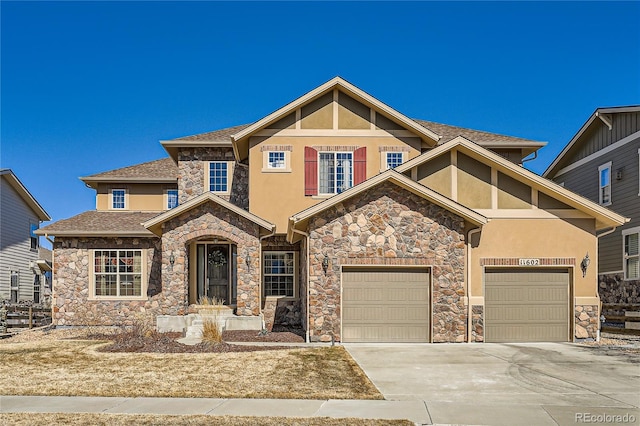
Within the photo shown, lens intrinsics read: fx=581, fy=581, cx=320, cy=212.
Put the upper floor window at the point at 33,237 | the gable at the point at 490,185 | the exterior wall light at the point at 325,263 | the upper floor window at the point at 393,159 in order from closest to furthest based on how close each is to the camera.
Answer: the exterior wall light at the point at 325,263
the gable at the point at 490,185
the upper floor window at the point at 393,159
the upper floor window at the point at 33,237

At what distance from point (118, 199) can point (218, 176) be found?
4959 millimetres

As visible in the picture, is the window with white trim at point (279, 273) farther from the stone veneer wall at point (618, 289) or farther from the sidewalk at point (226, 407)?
the stone veneer wall at point (618, 289)

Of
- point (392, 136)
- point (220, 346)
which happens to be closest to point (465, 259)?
point (392, 136)

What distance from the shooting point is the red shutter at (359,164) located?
20.9 metres

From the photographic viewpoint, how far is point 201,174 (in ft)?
75.7

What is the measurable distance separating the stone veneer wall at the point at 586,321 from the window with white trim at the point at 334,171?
8574 millimetres

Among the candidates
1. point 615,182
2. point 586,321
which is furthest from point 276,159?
point 615,182

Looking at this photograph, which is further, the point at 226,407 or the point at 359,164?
the point at 359,164

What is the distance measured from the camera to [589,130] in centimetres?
2561

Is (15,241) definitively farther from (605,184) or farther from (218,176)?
(605,184)

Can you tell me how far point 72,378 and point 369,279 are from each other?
8518 millimetres

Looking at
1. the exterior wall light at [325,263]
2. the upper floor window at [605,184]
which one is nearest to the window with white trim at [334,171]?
the exterior wall light at [325,263]

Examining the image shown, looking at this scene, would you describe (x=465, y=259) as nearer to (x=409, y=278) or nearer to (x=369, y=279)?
(x=409, y=278)

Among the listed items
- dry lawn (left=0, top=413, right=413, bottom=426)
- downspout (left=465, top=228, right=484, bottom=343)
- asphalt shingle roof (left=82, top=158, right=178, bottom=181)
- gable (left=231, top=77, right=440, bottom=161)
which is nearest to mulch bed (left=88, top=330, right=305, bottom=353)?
downspout (left=465, top=228, right=484, bottom=343)
